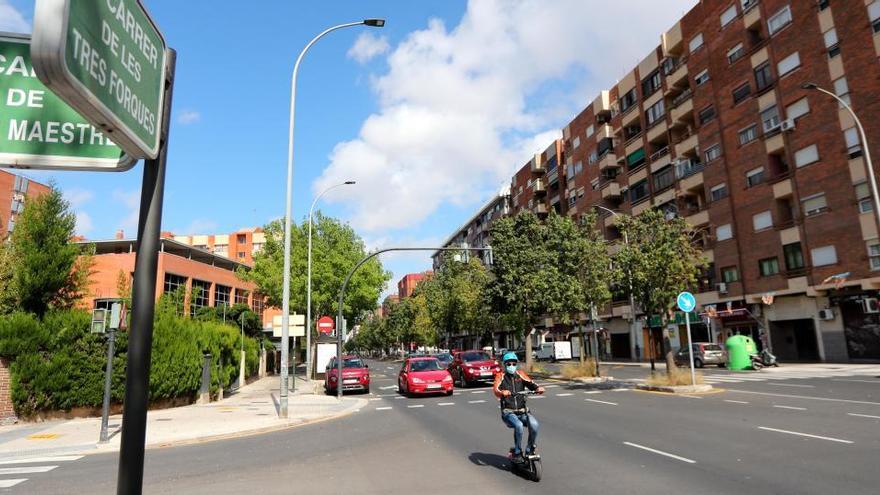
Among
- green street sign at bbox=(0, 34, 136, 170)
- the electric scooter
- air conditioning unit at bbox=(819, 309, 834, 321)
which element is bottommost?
the electric scooter

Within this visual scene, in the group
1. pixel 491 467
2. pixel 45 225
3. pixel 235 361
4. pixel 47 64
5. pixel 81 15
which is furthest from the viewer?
pixel 235 361

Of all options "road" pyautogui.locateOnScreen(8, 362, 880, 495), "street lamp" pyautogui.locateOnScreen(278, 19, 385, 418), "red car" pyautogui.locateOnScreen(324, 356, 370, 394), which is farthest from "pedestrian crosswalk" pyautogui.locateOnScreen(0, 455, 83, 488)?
"red car" pyautogui.locateOnScreen(324, 356, 370, 394)

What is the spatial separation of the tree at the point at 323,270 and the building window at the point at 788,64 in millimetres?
29911

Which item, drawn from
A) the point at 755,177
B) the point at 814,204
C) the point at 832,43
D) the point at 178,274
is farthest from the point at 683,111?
the point at 178,274

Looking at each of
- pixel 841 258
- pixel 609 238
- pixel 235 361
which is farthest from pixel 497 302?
pixel 609 238

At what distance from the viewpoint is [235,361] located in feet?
88.8

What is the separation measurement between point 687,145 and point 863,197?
14.3 m

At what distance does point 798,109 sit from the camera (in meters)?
32.2

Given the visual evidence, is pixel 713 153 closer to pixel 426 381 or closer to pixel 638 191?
pixel 638 191

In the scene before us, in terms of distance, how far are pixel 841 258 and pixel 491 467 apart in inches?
1189

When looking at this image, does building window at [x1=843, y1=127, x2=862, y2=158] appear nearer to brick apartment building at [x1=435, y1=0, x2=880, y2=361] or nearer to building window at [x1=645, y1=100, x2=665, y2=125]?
brick apartment building at [x1=435, y1=0, x2=880, y2=361]

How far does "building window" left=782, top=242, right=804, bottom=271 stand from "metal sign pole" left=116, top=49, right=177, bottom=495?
1470 inches

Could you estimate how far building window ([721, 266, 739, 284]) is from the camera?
36.5 meters

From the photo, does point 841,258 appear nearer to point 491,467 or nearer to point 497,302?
point 497,302
